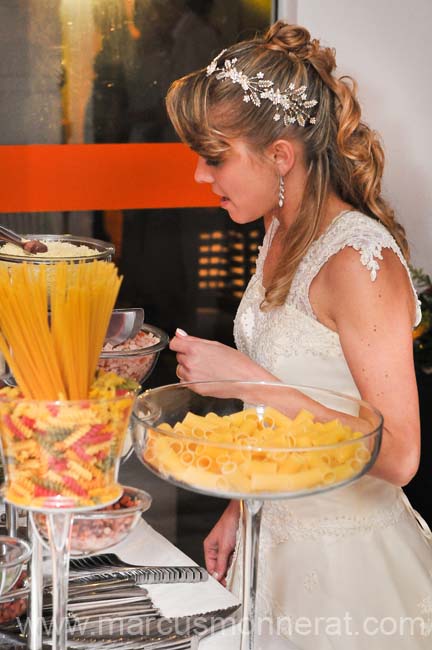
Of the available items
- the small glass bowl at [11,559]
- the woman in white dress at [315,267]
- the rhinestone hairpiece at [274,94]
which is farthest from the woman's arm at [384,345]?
the small glass bowl at [11,559]

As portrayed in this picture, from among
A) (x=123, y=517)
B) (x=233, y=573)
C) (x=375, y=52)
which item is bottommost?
(x=233, y=573)

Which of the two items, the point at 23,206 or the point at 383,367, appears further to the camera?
the point at 23,206

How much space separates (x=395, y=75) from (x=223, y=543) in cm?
246

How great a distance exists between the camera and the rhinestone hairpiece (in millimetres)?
2072

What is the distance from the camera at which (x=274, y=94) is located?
2088 mm

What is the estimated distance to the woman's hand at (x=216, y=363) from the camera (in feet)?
5.80

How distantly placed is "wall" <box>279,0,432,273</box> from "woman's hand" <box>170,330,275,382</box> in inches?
97.7

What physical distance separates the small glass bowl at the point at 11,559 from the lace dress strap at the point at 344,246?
0.91m

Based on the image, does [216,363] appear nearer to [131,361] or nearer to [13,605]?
[131,361]

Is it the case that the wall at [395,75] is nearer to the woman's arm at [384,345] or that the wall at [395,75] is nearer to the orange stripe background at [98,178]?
the orange stripe background at [98,178]

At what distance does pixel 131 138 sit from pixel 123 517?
121 inches

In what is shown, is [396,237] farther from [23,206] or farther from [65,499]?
[23,206]

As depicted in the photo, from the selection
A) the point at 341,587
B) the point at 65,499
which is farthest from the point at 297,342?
the point at 65,499

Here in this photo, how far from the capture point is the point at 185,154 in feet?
13.7
